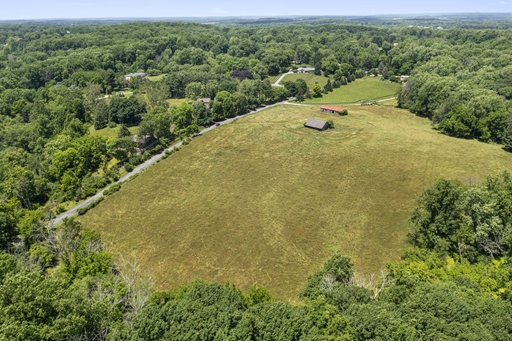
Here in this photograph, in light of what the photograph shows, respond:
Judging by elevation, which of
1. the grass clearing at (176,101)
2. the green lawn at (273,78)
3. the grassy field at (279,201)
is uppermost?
the green lawn at (273,78)

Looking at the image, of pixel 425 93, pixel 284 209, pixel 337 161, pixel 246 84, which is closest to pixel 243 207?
pixel 284 209

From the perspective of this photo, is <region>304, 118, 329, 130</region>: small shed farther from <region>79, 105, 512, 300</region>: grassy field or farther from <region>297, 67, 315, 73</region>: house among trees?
<region>297, 67, 315, 73</region>: house among trees

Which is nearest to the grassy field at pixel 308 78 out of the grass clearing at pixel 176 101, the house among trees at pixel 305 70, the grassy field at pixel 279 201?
the house among trees at pixel 305 70

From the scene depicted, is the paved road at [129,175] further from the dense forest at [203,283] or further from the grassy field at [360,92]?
the grassy field at [360,92]

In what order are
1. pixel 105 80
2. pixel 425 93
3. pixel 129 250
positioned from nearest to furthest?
pixel 129 250
pixel 425 93
pixel 105 80

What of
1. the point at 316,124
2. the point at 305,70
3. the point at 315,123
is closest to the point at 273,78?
the point at 305,70

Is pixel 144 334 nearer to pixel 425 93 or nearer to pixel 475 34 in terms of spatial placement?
pixel 425 93
